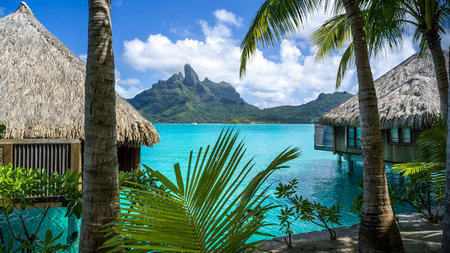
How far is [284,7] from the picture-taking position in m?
4.14

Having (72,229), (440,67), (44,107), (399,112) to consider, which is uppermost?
(440,67)

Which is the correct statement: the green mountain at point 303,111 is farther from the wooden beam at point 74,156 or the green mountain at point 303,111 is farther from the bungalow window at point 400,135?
the wooden beam at point 74,156

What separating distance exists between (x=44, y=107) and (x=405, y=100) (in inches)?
439

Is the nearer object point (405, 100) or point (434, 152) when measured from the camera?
point (434, 152)

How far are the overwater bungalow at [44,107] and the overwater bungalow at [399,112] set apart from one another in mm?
8296

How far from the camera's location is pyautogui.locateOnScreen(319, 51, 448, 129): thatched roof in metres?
8.76

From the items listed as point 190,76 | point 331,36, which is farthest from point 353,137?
point 190,76

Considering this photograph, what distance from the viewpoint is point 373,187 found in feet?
9.41

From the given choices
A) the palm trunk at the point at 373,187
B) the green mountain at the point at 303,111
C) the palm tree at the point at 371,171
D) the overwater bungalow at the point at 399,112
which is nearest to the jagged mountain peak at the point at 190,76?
the green mountain at the point at 303,111

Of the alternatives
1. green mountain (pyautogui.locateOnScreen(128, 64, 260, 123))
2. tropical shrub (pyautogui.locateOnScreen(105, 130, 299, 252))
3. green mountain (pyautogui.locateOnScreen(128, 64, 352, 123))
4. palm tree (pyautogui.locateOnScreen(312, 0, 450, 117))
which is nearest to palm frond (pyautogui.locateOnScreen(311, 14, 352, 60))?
palm tree (pyautogui.locateOnScreen(312, 0, 450, 117))

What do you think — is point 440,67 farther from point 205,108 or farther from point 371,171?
point 205,108

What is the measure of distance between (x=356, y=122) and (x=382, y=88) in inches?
103

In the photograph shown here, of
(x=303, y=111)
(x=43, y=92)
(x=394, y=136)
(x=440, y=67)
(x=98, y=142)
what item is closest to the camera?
(x=98, y=142)

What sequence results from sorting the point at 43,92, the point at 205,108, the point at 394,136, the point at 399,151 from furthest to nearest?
the point at 205,108 < the point at 394,136 < the point at 399,151 < the point at 43,92
